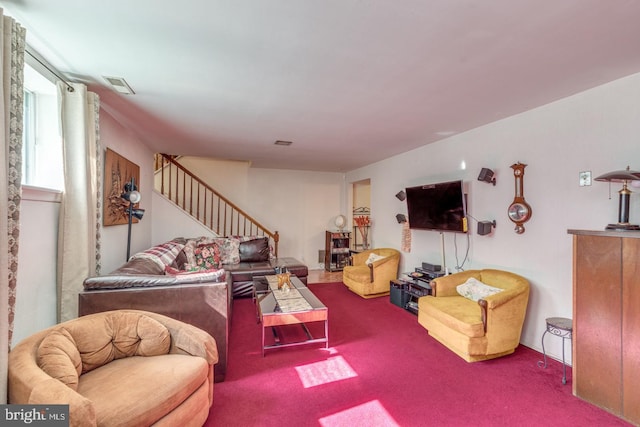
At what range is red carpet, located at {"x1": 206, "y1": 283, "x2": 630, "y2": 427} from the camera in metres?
1.87

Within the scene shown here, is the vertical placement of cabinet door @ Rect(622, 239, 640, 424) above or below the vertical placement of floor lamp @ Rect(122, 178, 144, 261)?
below

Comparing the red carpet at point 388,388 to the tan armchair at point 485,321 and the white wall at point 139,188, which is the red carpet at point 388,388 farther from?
the white wall at point 139,188

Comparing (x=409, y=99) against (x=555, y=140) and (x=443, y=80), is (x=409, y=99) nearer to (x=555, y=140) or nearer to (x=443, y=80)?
(x=443, y=80)

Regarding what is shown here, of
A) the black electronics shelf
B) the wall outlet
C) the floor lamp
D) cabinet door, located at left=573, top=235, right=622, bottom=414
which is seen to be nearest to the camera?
cabinet door, located at left=573, top=235, right=622, bottom=414

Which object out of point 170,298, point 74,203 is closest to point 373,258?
point 170,298

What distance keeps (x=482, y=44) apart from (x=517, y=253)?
2.20 metres

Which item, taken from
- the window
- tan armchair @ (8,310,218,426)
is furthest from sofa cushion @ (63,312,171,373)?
the window

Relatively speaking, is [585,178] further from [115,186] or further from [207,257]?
[207,257]

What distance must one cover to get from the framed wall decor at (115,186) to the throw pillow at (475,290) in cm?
385

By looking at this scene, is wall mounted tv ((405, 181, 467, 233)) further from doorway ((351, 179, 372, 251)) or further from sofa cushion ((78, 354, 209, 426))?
sofa cushion ((78, 354, 209, 426))

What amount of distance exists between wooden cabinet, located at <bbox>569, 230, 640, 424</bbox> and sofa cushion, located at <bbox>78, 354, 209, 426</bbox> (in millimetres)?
2686

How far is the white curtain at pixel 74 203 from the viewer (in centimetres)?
220

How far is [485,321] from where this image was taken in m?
2.51

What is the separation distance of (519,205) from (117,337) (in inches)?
143
